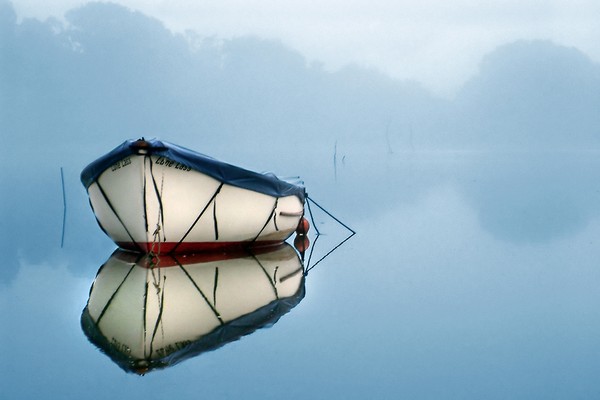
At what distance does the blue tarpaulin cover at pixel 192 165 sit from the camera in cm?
915

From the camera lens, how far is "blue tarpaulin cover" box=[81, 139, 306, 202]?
9.15m

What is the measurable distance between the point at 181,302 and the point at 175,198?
2.52m

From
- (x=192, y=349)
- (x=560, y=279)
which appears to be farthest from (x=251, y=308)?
(x=560, y=279)

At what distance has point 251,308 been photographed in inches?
287

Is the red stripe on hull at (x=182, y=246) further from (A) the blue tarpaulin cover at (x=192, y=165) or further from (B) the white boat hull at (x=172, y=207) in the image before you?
(A) the blue tarpaulin cover at (x=192, y=165)

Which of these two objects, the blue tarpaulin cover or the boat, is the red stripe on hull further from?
the blue tarpaulin cover

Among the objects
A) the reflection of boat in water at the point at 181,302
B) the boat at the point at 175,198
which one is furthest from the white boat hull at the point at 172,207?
the reflection of boat in water at the point at 181,302

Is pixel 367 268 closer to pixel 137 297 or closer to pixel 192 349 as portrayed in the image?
pixel 137 297

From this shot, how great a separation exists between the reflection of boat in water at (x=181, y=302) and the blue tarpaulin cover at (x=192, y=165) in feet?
→ 3.88

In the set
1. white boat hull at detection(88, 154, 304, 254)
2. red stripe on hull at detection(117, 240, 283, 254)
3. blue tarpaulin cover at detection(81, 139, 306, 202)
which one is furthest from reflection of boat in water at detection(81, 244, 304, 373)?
blue tarpaulin cover at detection(81, 139, 306, 202)

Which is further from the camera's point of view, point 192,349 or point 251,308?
point 251,308

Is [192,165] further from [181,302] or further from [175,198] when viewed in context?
[181,302]

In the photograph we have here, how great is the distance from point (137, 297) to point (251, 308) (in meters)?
1.36

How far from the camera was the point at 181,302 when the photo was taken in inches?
291
